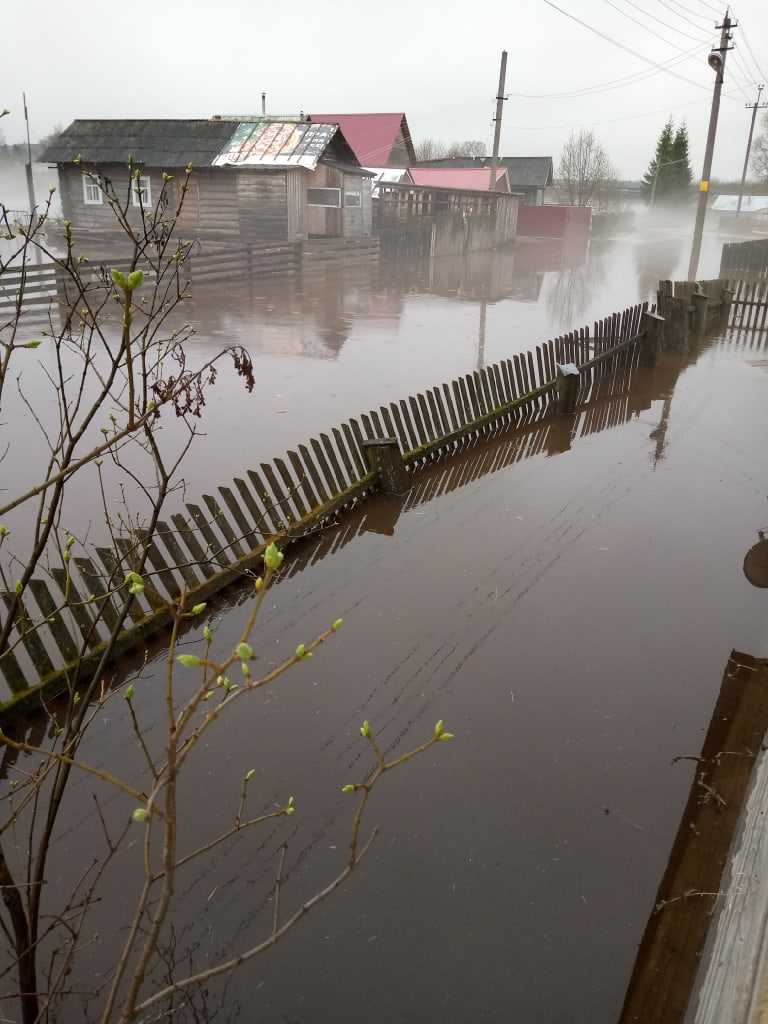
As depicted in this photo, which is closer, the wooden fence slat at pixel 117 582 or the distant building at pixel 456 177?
the wooden fence slat at pixel 117 582

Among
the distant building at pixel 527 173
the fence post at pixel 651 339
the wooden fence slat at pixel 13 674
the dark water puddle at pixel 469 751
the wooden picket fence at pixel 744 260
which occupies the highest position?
the distant building at pixel 527 173

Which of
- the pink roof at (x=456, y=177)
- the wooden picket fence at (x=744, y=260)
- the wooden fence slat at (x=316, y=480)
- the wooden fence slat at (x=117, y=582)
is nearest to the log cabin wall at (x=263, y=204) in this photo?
the wooden picket fence at (x=744, y=260)

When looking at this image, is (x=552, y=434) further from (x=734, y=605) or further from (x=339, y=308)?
(x=339, y=308)

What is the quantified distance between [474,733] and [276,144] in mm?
26481

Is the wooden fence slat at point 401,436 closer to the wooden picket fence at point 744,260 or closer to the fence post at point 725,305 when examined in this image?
the fence post at point 725,305

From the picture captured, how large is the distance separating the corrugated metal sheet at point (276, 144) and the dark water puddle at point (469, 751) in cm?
2192

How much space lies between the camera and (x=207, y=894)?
11.0 ft

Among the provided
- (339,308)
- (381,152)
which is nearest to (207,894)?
(339,308)

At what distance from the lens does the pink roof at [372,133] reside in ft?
135

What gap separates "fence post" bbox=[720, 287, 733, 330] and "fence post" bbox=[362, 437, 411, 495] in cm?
1413

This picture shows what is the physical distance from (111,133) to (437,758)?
30.0m

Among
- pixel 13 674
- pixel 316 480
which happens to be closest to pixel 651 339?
pixel 316 480

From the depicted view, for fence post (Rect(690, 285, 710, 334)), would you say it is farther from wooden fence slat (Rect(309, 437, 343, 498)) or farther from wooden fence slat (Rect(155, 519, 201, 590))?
wooden fence slat (Rect(155, 519, 201, 590))

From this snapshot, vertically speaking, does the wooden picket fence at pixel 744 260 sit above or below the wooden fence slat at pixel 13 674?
above
